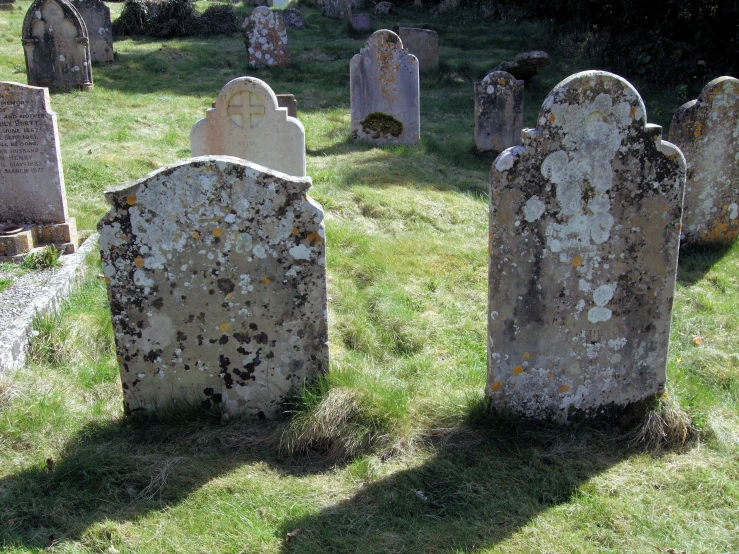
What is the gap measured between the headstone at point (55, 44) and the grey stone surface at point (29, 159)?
6718 millimetres

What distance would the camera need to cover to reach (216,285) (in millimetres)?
3895

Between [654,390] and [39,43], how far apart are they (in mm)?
12235

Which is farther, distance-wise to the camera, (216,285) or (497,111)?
(497,111)

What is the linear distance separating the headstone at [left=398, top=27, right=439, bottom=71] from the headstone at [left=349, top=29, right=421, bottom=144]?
18.3 ft

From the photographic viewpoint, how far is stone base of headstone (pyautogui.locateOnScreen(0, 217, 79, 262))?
249 inches

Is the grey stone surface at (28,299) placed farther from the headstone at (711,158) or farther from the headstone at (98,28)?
the headstone at (98,28)

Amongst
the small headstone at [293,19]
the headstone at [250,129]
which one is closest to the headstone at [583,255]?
the headstone at [250,129]

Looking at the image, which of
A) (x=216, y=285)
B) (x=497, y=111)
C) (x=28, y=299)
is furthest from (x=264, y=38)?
(x=216, y=285)

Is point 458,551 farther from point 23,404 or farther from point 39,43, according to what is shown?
point 39,43

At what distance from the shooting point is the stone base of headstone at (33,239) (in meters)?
6.33

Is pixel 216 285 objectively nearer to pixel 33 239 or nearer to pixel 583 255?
pixel 583 255

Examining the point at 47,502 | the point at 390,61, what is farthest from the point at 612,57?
Result: the point at 47,502

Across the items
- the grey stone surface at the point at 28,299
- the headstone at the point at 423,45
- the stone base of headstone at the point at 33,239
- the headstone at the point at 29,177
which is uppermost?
the headstone at the point at 423,45

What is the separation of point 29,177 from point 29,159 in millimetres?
180
